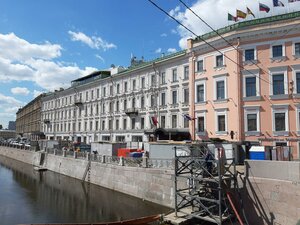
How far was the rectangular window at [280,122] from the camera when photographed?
2830cm

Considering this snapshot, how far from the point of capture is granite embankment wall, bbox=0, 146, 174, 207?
22.6 meters

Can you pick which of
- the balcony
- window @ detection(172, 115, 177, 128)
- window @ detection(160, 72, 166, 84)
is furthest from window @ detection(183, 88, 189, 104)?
the balcony

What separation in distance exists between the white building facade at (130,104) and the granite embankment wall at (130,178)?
943cm

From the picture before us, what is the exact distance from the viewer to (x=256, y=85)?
29781 mm

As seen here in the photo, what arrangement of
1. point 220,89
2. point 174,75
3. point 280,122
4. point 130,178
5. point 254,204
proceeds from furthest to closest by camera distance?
point 174,75 < point 220,89 < point 280,122 < point 130,178 < point 254,204

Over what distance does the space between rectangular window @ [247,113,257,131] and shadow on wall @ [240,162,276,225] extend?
1297 centimetres

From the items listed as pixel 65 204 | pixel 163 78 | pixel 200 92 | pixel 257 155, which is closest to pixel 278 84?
pixel 200 92

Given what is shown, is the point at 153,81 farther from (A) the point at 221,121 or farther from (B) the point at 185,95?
(A) the point at 221,121

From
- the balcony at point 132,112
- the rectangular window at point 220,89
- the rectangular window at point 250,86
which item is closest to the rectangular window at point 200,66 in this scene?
the rectangular window at point 220,89

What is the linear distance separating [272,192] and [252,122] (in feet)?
46.7

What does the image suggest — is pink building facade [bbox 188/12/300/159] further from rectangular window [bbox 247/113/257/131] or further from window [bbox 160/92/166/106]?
window [bbox 160/92/166/106]

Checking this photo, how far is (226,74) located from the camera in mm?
31531

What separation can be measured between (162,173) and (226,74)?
14372mm

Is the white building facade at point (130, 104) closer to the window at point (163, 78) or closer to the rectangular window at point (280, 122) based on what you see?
the window at point (163, 78)
